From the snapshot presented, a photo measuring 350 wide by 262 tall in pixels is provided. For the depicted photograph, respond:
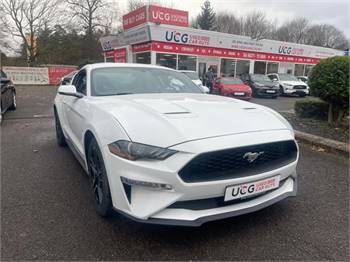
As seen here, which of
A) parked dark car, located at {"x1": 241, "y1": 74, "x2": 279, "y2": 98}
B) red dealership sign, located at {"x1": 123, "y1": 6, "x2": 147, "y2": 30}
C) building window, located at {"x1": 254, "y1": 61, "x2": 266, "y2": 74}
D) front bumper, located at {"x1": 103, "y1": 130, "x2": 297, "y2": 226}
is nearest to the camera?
front bumper, located at {"x1": 103, "y1": 130, "x2": 297, "y2": 226}

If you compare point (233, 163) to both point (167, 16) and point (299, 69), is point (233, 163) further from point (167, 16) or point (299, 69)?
point (299, 69)

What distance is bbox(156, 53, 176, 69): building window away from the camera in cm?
1866

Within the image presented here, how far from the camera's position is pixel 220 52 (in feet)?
69.8

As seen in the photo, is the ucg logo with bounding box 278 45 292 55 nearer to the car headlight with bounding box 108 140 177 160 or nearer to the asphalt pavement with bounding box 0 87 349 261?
the asphalt pavement with bounding box 0 87 349 261

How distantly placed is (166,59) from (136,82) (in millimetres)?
16221

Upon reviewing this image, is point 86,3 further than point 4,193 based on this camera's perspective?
Yes

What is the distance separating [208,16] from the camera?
45219 millimetres

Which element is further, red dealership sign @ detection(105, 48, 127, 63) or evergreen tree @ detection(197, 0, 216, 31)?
evergreen tree @ detection(197, 0, 216, 31)

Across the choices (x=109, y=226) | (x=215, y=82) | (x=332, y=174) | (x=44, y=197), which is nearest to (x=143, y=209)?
(x=109, y=226)

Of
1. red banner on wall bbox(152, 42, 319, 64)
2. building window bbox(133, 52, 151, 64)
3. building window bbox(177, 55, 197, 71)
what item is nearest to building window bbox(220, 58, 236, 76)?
red banner on wall bbox(152, 42, 319, 64)

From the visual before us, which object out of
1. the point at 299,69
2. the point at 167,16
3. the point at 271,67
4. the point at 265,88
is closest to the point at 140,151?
the point at 265,88

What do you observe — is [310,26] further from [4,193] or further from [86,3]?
[4,193]

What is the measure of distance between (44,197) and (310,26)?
7007 centimetres

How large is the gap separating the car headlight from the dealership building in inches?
656
